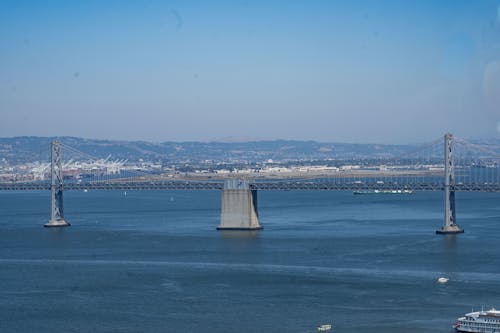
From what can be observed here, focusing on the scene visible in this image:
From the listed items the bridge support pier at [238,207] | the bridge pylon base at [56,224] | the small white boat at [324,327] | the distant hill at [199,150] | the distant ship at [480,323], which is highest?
the distant hill at [199,150]

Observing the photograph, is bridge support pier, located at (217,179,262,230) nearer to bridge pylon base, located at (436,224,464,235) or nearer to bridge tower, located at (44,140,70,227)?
bridge pylon base, located at (436,224,464,235)

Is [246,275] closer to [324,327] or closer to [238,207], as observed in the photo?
[324,327]

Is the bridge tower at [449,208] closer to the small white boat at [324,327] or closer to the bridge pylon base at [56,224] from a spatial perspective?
the bridge pylon base at [56,224]

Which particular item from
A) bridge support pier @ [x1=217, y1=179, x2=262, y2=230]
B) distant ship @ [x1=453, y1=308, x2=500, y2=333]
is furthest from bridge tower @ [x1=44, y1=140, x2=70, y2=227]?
distant ship @ [x1=453, y1=308, x2=500, y2=333]

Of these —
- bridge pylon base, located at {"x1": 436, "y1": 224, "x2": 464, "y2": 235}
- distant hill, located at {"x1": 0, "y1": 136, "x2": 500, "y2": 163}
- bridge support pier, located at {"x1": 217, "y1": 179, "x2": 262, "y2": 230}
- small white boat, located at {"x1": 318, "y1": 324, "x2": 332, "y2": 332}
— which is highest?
distant hill, located at {"x1": 0, "y1": 136, "x2": 500, "y2": 163}

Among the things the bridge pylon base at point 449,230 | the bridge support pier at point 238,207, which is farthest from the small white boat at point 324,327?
the bridge support pier at point 238,207

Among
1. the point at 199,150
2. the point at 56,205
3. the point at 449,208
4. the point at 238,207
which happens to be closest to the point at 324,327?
the point at 449,208

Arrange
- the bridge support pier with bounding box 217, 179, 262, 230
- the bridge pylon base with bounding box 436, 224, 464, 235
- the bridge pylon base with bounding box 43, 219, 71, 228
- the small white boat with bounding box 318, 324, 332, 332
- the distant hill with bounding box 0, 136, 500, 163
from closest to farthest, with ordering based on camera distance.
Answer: the small white boat with bounding box 318, 324, 332, 332, the bridge pylon base with bounding box 436, 224, 464, 235, the bridge support pier with bounding box 217, 179, 262, 230, the bridge pylon base with bounding box 43, 219, 71, 228, the distant hill with bounding box 0, 136, 500, 163
